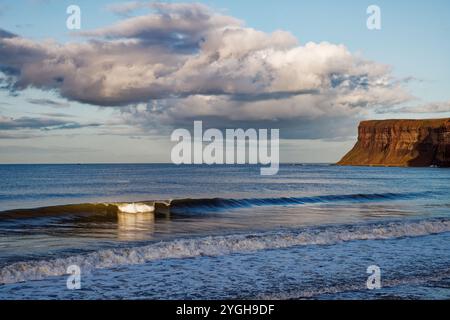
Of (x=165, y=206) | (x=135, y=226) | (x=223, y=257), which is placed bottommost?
(x=165, y=206)

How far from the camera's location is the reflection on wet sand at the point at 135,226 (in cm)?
1809

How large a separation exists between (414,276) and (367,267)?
1.33 metres

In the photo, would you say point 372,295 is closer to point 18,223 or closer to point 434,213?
point 18,223

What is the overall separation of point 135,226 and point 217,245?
7.16 meters

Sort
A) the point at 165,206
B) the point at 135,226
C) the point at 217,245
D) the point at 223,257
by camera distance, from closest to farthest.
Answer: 1. the point at 223,257
2. the point at 217,245
3. the point at 135,226
4. the point at 165,206

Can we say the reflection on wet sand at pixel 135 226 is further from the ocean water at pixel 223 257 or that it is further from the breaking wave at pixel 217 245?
the breaking wave at pixel 217 245

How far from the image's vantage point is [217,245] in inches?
618

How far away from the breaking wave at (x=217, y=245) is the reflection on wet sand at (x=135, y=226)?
99.1 inches

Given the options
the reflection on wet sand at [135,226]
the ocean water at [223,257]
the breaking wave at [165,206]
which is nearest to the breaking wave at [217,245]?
the ocean water at [223,257]

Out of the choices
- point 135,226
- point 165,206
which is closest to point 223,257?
point 135,226

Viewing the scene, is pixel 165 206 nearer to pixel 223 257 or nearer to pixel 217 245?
pixel 217 245
